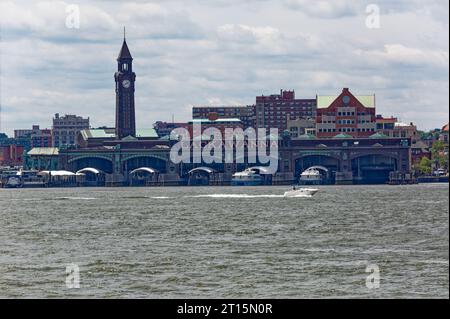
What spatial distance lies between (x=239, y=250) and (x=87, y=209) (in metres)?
59.9

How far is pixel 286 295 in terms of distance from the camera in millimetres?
46500

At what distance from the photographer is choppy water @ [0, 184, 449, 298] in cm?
4847

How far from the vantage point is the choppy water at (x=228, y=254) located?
4847 centimetres

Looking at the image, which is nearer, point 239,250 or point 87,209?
point 239,250

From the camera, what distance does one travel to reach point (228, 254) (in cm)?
6272

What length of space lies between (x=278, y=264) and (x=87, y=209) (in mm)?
68355
